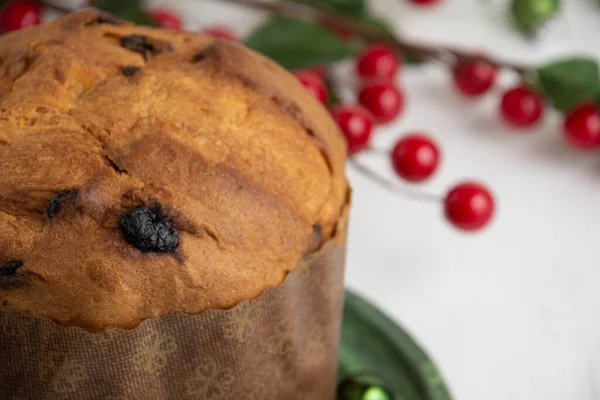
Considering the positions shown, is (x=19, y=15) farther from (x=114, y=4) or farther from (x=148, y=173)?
(x=148, y=173)

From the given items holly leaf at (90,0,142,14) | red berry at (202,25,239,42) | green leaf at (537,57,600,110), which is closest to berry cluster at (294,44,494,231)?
green leaf at (537,57,600,110)

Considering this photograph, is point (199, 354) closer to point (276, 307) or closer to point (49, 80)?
point (276, 307)

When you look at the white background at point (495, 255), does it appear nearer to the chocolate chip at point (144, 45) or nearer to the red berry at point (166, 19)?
the red berry at point (166, 19)

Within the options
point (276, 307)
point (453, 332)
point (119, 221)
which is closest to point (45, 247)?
point (119, 221)

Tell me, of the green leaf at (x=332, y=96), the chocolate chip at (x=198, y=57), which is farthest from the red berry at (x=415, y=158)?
the chocolate chip at (x=198, y=57)

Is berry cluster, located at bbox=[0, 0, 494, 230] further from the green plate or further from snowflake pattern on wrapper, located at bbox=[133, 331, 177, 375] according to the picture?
snowflake pattern on wrapper, located at bbox=[133, 331, 177, 375]
